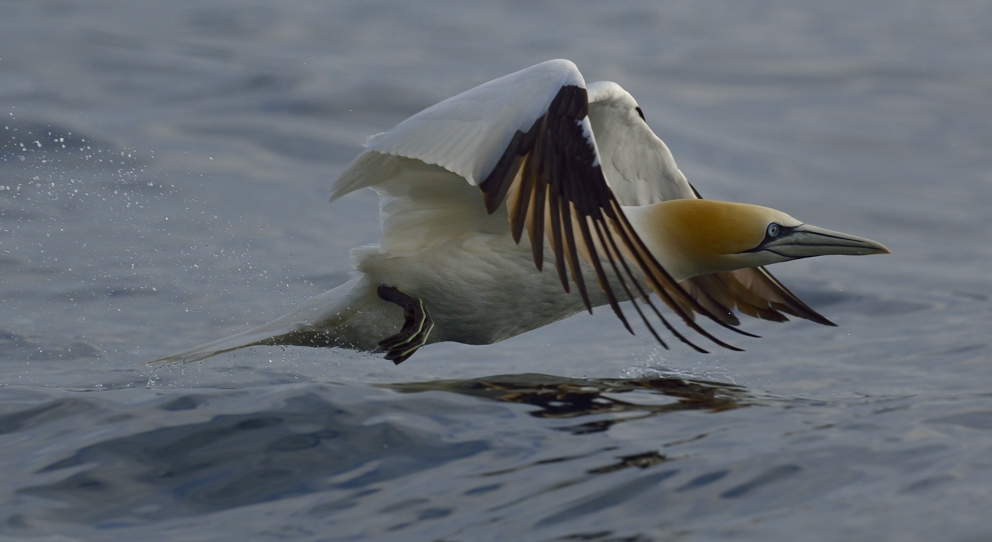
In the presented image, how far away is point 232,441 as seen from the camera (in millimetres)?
4121

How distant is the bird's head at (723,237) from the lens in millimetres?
5598

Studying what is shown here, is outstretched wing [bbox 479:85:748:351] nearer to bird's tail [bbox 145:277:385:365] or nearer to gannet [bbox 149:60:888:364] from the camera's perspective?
gannet [bbox 149:60:888:364]

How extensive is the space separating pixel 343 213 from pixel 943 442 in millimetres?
6407

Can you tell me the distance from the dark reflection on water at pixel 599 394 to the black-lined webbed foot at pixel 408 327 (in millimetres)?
458

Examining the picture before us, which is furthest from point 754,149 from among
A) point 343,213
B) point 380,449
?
point 380,449

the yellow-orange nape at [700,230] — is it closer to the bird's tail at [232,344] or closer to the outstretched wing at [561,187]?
the outstretched wing at [561,187]

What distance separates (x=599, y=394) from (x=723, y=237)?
1.09 metres

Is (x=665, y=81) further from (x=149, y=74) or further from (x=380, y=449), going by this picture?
(x=380, y=449)

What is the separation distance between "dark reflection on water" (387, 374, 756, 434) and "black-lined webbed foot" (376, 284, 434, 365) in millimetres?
458

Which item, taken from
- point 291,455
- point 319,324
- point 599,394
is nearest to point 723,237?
point 599,394

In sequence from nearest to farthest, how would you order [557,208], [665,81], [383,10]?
[557,208]
[665,81]
[383,10]

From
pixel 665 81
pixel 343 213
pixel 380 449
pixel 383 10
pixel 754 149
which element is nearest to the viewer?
pixel 380 449

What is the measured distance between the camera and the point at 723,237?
562cm

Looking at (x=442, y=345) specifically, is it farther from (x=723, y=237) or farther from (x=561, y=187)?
(x=561, y=187)
